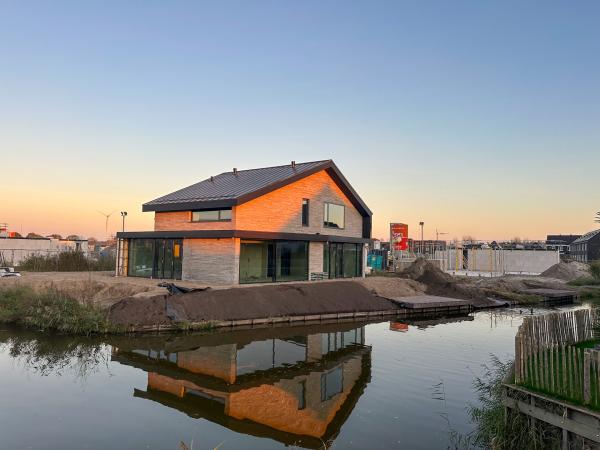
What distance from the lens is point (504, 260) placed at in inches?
2135

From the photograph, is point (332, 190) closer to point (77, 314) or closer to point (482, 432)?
point (77, 314)

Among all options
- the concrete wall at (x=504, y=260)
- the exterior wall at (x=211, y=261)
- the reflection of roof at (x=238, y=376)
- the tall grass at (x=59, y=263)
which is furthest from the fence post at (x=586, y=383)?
the concrete wall at (x=504, y=260)

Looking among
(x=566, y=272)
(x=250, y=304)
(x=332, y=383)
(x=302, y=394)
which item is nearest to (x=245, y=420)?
(x=302, y=394)

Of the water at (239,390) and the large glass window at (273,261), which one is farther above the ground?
the large glass window at (273,261)

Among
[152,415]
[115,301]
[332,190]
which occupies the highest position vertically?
[332,190]

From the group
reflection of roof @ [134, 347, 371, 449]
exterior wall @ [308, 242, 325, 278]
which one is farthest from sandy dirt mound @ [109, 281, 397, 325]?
reflection of roof @ [134, 347, 371, 449]

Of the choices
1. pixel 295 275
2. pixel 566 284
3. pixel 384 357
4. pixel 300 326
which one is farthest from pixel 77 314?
pixel 566 284

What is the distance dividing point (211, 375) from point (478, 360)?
334 inches

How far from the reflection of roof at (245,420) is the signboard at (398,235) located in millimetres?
39509

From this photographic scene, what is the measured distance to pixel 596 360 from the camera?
7422 millimetres

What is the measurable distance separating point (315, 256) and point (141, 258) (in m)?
11.0

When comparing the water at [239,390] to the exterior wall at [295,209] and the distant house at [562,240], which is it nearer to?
the exterior wall at [295,209]

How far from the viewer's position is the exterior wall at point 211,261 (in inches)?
983

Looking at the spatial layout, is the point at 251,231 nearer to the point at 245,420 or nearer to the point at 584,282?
the point at 245,420
